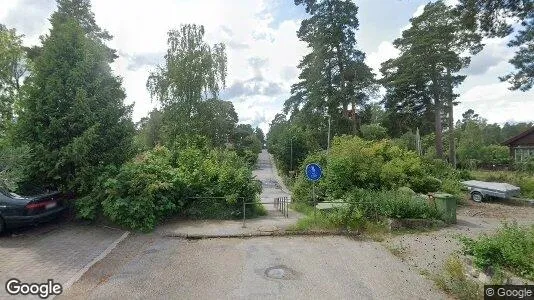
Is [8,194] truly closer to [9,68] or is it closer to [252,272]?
[252,272]

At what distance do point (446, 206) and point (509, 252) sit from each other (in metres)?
6.44

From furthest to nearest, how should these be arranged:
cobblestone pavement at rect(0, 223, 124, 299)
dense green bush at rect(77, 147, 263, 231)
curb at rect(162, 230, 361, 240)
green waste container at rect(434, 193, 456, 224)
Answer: green waste container at rect(434, 193, 456, 224), dense green bush at rect(77, 147, 263, 231), curb at rect(162, 230, 361, 240), cobblestone pavement at rect(0, 223, 124, 299)

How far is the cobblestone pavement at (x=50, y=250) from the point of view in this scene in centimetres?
686

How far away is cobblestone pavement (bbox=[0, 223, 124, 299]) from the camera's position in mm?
6859

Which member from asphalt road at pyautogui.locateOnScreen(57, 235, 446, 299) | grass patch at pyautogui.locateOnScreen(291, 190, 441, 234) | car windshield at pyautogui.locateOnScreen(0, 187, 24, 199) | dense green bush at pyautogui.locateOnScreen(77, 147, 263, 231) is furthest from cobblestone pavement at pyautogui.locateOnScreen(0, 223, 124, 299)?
grass patch at pyautogui.locateOnScreen(291, 190, 441, 234)

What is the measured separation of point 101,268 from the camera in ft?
24.1

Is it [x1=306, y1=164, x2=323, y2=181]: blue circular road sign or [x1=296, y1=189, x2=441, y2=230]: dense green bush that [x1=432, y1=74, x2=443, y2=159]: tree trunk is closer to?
[x1=296, y1=189, x2=441, y2=230]: dense green bush

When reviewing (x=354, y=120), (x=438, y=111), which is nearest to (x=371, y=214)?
(x=354, y=120)

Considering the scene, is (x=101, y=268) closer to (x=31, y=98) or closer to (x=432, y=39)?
(x=31, y=98)

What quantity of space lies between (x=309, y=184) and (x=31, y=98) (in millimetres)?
12194

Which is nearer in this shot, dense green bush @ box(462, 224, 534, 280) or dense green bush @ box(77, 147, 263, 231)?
dense green bush @ box(462, 224, 534, 280)

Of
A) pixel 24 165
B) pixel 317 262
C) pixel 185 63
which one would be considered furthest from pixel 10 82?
pixel 317 262

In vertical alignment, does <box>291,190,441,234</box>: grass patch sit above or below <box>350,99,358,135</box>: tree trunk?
below

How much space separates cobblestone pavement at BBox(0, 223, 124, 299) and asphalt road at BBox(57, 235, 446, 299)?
53 centimetres
